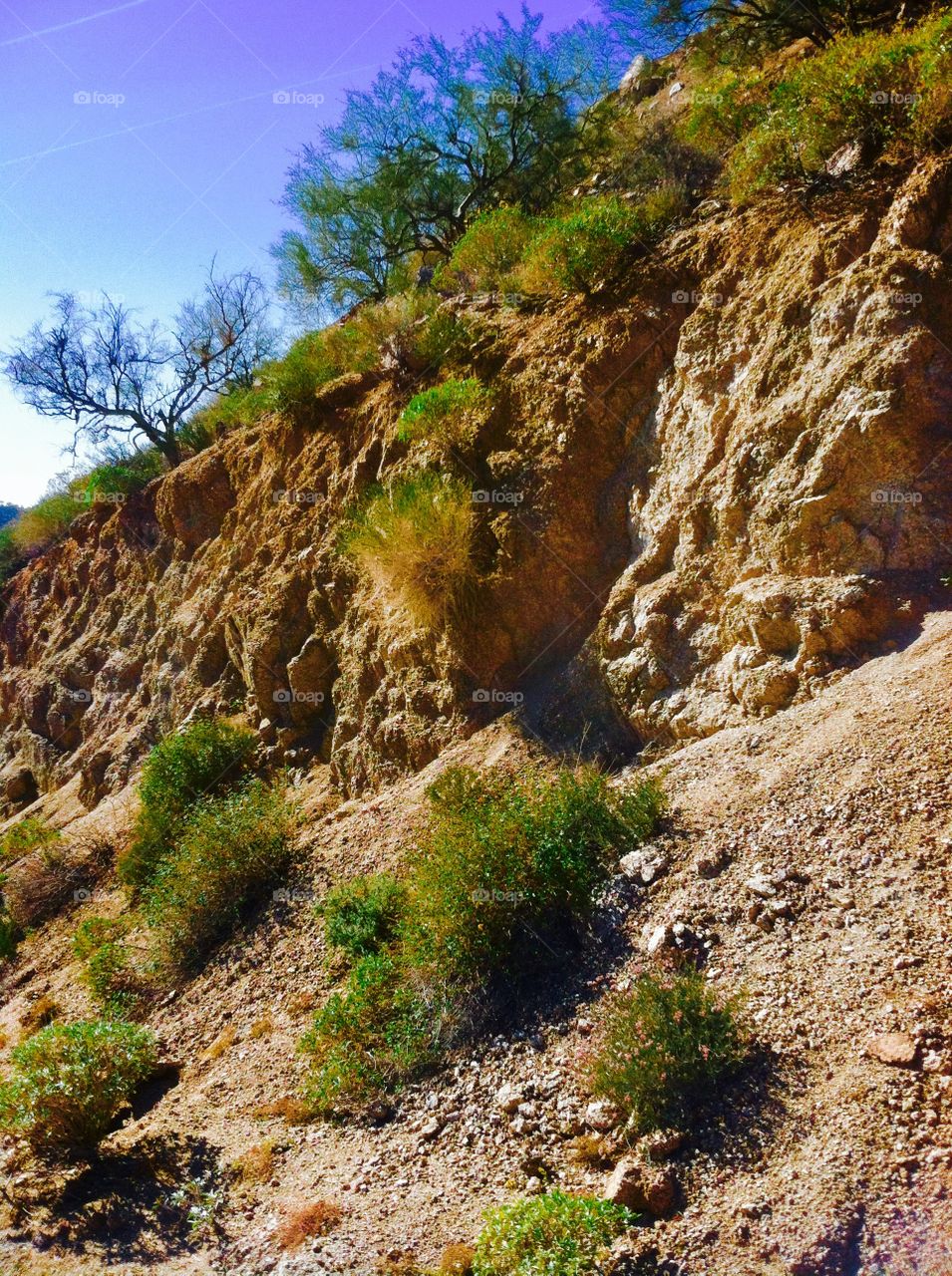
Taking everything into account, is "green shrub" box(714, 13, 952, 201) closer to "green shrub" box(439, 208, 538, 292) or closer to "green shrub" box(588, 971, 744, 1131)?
"green shrub" box(439, 208, 538, 292)

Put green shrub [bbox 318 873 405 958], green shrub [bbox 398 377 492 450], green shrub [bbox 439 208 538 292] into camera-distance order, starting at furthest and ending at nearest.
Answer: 1. green shrub [bbox 439 208 538 292]
2. green shrub [bbox 398 377 492 450]
3. green shrub [bbox 318 873 405 958]

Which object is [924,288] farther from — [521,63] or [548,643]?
[521,63]

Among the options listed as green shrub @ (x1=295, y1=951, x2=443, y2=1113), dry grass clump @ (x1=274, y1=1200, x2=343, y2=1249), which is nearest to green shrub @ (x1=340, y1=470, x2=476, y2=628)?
green shrub @ (x1=295, y1=951, x2=443, y2=1113)

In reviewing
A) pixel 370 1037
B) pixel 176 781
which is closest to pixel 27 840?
pixel 176 781

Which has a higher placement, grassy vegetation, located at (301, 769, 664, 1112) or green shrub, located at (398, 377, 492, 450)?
green shrub, located at (398, 377, 492, 450)

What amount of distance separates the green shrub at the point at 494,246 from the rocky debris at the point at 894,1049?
8388 millimetres

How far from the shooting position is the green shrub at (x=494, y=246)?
31.3ft

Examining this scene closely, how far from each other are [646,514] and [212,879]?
475 cm

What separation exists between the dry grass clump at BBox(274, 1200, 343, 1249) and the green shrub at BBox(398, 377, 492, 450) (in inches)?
237

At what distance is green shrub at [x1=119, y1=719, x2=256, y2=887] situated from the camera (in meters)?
8.30

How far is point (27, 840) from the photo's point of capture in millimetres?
10281

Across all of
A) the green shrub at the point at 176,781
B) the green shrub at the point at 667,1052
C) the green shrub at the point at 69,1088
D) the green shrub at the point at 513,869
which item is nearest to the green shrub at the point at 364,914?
the green shrub at the point at 513,869

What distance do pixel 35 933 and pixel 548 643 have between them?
6.55 metres

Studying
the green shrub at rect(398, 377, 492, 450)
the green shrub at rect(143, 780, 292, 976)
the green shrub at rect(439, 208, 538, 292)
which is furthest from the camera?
the green shrub at rect(439, 208, 538, 292)
